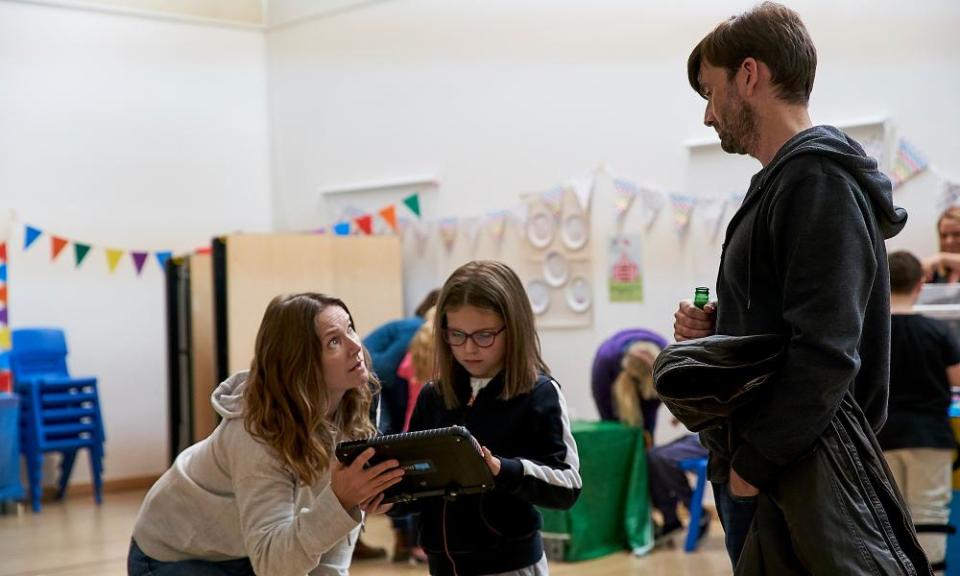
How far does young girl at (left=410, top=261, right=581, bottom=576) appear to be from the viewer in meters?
2.37

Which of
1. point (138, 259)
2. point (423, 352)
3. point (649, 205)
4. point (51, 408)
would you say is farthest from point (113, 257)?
point (649, 205)

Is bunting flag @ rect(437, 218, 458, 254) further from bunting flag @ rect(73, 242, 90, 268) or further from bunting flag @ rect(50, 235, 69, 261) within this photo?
bunting flag @ rect(50, 235, 69, 261)

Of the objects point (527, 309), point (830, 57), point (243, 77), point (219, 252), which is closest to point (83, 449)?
point (219, 252)

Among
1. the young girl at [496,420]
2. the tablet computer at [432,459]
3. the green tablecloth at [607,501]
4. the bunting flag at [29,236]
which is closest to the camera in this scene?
the tablet computer at [432,459]

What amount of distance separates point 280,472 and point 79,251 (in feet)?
21.3

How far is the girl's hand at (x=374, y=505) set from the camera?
2256mm

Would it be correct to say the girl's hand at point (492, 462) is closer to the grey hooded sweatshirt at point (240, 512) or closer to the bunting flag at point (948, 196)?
the grey hooded sweatshirt at point (240, 512)

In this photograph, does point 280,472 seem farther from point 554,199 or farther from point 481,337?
point 554,199

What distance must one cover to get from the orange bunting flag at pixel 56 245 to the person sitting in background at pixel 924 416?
6.04 m

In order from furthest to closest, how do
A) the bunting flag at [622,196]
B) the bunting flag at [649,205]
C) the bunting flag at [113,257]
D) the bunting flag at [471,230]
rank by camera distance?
the bunting flag at [113,257]
the bunting flag at [471,230]
the bunting flag at [622,196]
the bunting flag at [649,205]

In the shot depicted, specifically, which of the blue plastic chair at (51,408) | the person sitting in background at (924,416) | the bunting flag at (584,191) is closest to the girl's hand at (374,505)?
the person sitting in background at (924,416)

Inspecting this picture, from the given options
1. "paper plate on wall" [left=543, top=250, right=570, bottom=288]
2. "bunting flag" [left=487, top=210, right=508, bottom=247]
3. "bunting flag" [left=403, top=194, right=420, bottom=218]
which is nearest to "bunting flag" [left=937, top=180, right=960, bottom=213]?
"paper plate on wall" [left=543, top=250, right=570, bottom=288]

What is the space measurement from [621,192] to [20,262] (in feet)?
13.9

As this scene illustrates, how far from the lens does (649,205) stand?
7039mm
